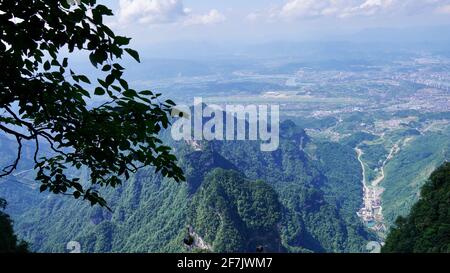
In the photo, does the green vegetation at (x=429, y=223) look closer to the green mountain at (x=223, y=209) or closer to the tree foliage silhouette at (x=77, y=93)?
the green mountain at (x=223, y=209)

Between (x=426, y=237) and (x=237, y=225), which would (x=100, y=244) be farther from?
(x=426, y=237)

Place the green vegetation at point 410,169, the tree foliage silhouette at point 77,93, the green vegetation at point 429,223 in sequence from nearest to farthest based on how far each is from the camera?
the tree foliage silhouette at point 77,93 → the green vegetation at point 429,223 → the green vegetation at point 410,169

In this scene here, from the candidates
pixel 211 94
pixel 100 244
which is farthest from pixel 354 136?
pixel 100 244

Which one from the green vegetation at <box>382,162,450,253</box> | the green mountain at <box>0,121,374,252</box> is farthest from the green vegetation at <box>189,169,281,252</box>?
the green vegetation at <box>382,162,450,253</box>

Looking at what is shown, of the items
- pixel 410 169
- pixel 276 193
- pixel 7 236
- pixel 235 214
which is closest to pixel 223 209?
pixel 235 214

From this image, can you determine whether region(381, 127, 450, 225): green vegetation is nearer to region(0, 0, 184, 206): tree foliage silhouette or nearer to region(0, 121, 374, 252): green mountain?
region(0, 121, 374, 252): green mountain

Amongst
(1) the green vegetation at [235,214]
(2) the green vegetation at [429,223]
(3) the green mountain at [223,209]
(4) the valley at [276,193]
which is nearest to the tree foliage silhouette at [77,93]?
(2) the green vegetation at [429,223]
